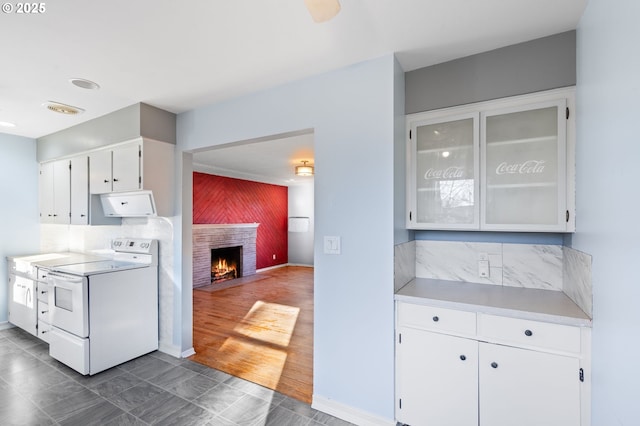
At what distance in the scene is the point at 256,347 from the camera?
3.34 metres

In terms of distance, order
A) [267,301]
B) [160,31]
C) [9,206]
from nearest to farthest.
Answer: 1. [160,31]
2. [9,206]
3. [267,301]

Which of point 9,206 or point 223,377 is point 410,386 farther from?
point 9,206

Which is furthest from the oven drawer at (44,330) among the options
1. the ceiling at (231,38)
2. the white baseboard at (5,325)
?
the ceiling at (231,38)

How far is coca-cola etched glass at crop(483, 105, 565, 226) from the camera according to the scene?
1.85 meters

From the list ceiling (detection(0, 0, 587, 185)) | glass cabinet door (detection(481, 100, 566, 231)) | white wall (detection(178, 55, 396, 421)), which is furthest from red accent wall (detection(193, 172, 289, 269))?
glass cabinet door (detection(481, 100, 566, 231))

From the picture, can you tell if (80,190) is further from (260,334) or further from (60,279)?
(260,334)

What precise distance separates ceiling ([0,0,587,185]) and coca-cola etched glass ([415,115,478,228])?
1.63 ft

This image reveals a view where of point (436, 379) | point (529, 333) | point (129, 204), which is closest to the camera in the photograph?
point (529, 333)

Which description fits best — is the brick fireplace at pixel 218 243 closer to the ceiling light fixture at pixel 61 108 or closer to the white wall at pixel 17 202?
the white wall at pixel 17 202

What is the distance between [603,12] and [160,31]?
2194 mm

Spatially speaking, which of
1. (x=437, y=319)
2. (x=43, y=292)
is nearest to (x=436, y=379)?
(x=437, y=319)

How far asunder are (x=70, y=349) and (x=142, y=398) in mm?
990

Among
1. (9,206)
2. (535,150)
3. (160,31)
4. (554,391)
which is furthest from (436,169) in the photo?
(9,206)

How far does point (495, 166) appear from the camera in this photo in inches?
79.2
